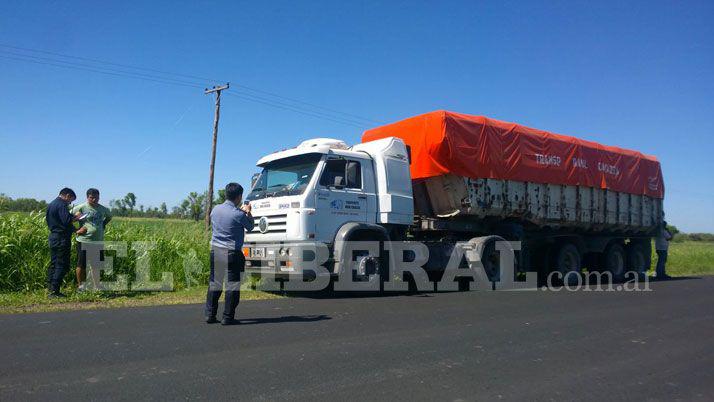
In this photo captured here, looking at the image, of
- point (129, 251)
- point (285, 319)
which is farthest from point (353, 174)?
point (129, 251)

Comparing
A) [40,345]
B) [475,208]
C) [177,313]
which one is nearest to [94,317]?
[177,313]

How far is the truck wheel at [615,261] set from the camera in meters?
15.7

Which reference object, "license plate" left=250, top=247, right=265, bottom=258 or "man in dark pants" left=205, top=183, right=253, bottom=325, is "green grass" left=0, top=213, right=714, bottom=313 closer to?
"license plate" left=250, top=247, right=265, bottom=258

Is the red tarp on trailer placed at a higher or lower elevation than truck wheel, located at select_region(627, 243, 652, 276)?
higher

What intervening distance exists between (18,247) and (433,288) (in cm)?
817

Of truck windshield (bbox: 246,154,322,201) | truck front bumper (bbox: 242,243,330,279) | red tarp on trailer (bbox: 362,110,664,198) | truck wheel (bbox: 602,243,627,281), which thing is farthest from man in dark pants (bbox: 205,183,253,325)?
truck wheel (bbox: 602,243,627,281)

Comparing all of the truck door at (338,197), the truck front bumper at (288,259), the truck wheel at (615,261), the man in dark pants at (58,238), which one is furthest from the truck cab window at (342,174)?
the truck wheel at (615,261)

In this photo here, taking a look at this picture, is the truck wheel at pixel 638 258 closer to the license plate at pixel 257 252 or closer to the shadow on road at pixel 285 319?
the license plate at pixel 257 252

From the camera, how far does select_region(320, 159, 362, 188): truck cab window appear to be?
9.54 metres

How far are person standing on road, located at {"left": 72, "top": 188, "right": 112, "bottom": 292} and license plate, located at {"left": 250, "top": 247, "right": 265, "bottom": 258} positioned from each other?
2.66 meters

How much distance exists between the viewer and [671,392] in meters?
4.29

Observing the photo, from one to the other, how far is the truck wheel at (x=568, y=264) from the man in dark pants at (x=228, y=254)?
977 cm

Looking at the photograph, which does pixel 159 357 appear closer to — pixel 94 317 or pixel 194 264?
pixel 94 317

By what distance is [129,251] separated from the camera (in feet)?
36.1
